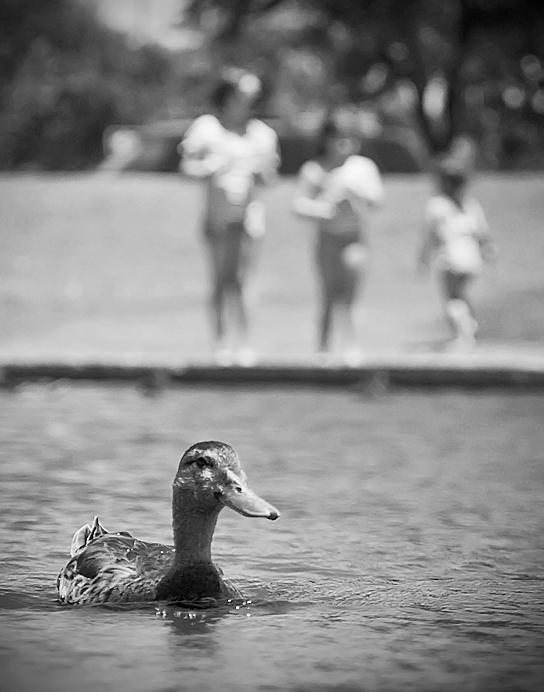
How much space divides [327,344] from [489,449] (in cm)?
353

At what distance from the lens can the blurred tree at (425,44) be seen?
28.0m

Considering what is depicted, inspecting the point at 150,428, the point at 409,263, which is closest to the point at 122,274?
the point at 409,263

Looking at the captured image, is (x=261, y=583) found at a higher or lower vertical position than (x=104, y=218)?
Answer: lower

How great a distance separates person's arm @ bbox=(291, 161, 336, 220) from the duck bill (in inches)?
288

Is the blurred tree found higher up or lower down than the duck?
higher up

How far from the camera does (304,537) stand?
754 cm

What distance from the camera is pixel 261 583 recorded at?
21.4 feet

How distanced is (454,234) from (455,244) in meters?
0.08

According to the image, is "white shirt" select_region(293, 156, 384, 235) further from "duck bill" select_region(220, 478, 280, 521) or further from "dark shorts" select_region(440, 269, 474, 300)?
"duck bill" select_region(220, 478, 280, 521)

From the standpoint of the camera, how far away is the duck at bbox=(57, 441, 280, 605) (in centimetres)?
579

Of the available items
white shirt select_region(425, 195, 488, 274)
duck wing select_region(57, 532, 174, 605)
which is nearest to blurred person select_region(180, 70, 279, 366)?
white shirt select_region(425, 195, 488, 274)

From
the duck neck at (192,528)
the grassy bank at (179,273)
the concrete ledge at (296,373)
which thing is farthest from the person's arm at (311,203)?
the duck neck at (192,528)

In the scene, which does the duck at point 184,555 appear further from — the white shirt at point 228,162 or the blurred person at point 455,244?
the blurred person at point 455,244

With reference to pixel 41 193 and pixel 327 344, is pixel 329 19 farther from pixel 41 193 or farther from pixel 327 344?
pixel 327 344
